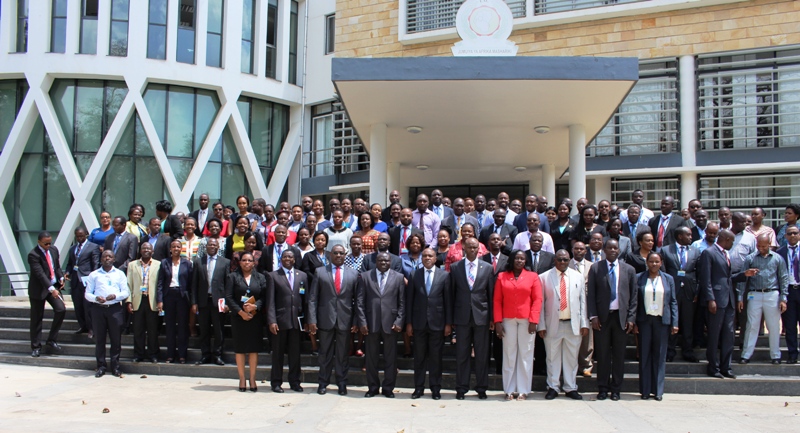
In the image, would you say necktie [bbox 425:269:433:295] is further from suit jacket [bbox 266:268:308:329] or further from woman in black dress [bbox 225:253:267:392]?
woman in black dress [bbox 225:253:267:392]

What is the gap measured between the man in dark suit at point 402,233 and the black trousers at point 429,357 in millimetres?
1704

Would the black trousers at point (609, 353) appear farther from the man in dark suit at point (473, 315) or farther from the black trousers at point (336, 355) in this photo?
the black trousers at point (336, 355)

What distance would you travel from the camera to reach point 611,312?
9023 millimetres

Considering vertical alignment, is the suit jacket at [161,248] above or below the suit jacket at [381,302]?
above

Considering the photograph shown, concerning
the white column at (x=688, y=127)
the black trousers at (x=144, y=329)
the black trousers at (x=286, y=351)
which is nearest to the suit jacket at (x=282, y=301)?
the black trousers at (x=286, y=351)

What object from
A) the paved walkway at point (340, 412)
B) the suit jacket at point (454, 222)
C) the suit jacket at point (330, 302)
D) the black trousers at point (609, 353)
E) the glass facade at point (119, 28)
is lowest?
the paved walkway at point (340, 412)

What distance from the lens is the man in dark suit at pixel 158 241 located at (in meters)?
11.4

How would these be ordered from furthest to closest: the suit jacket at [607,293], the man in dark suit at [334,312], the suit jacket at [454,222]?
the suit jacket at [454,222] → the man in dark suit at [334,312] → the suit jacket at [607,293]

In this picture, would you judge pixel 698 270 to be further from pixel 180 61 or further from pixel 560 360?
pixel 180 61

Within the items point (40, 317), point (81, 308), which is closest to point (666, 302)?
point (81, 308)

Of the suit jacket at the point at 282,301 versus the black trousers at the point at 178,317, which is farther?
the black trousers at the point at 178,317

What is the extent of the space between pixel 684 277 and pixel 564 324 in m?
1.95

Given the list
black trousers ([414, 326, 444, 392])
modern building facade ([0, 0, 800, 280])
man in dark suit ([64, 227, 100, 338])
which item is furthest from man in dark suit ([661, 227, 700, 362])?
man in dark suit ([64, 227, 100, 338])

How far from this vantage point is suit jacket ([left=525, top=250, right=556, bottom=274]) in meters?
9.58
